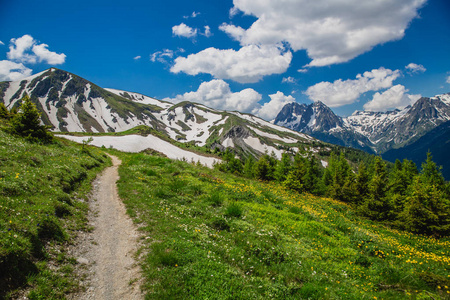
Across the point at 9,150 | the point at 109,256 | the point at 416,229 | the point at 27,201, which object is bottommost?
the point at 416,229

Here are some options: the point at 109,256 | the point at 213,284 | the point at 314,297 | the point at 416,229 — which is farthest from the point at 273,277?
the point at 416,229

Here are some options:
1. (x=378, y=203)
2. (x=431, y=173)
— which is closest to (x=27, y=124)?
(x=378, y=203)

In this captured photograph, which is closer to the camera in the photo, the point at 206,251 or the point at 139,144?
the point at 206,251

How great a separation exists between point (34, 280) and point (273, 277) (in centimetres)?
744

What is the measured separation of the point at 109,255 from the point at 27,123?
65.6 ft

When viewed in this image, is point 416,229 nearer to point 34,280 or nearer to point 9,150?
point 34,280

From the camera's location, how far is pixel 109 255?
8.08 metres

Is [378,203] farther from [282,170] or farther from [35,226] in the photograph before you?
[35,226]

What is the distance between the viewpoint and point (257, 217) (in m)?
12.6

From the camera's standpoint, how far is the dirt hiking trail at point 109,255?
6344 millimetres

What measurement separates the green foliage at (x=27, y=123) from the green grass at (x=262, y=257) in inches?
540

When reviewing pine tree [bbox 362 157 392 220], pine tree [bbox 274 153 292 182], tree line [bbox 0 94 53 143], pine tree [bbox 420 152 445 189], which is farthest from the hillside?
pine tree [bbox 420 152 445 189]

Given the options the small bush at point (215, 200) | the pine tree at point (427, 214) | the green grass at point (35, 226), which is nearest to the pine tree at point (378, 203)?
the pine tree at point (427, 214)

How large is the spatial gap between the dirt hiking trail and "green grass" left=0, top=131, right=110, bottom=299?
485mm
